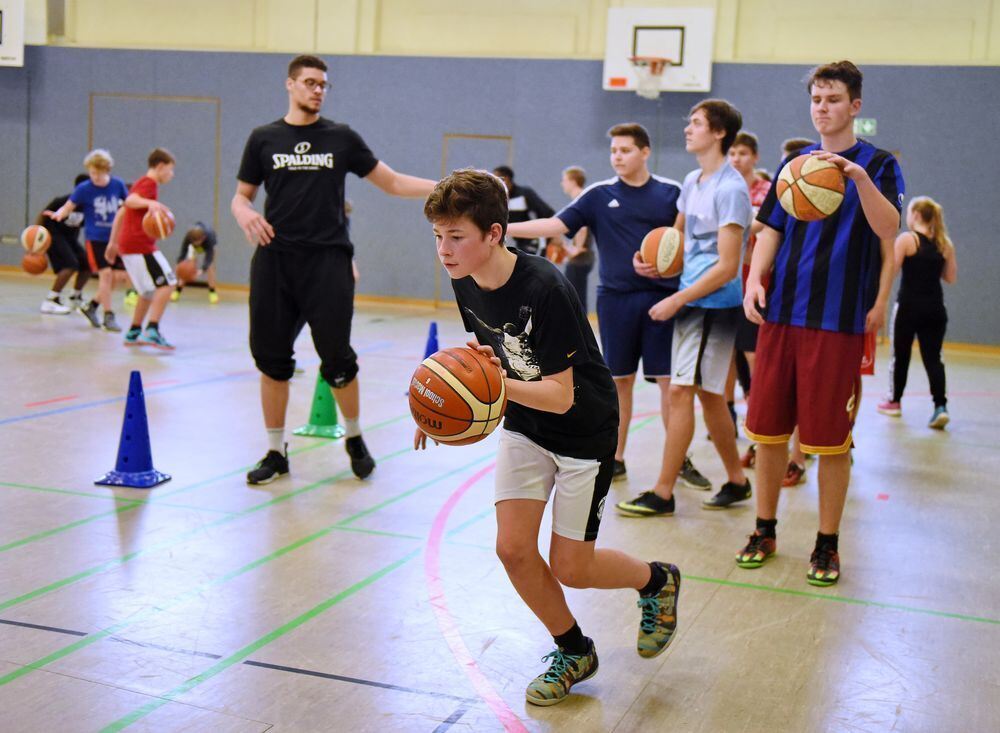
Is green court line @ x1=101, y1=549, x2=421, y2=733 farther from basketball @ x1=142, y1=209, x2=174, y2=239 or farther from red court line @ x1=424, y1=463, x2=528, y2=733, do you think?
basketball @ x1=142, y1=209, x2=174, y2=239

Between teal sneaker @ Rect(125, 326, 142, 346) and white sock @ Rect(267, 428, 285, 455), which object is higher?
white sock @ Rect(267, 428, 285, 455)

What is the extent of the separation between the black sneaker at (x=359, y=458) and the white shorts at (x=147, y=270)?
556cm

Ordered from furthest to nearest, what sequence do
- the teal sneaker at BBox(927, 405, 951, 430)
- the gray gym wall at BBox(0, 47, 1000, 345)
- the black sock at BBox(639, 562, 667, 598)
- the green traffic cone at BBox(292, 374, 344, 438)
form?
1. the gray gym wall at BBox(0, 47, 1000, 345)
2. the teal sneaker at BBox(927, 405, 951, 430)
3. the green traffic cone at BBox(292, 374, 344, 438)
4. the black sock at BBox(639, 562, 667, 598)

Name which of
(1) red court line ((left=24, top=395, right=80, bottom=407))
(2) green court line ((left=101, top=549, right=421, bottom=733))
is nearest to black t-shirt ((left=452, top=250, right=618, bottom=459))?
(2) green court line ((left=101, top=549, right=421, bottom=733))

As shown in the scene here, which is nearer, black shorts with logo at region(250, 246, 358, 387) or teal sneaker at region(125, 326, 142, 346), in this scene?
black shorts with logo at region(250, 246, 358, 387)

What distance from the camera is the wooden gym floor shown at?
122 inches

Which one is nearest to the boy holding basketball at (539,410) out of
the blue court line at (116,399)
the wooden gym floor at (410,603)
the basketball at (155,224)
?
the wooden gym floor at (410,603)

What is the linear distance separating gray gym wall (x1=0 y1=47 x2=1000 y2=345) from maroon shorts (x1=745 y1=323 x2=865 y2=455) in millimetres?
11587

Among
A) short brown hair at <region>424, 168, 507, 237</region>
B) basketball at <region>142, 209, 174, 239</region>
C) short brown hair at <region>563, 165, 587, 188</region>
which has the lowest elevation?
basketball at <region>142, 209, 174, 239</region>

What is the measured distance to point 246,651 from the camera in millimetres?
3418

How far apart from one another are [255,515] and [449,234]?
2560mm

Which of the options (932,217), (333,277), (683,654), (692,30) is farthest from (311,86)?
(692,30)

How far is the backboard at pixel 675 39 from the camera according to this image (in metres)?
15.2

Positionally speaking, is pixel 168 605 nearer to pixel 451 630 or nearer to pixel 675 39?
pixel 451 630
